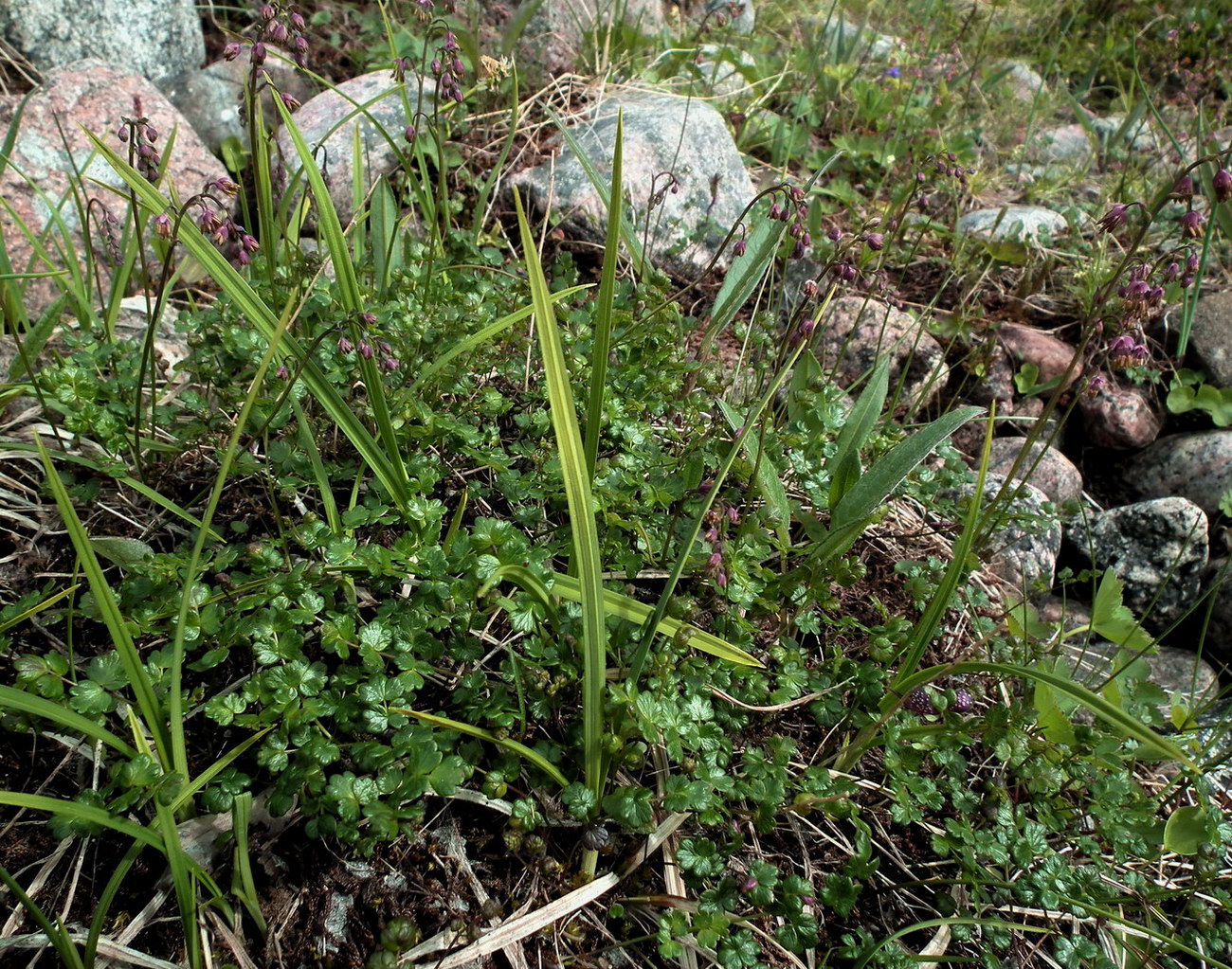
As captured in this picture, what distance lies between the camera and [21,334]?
2.48 m

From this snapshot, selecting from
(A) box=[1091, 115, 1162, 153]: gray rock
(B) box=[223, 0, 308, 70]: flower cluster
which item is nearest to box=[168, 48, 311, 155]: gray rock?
(B) box=[223, 0, 308, 70]: flower cluster

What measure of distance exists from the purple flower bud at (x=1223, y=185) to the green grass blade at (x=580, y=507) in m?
1.35

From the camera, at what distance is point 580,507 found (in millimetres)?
1658

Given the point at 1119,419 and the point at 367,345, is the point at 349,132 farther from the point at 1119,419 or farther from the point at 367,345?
the point at 1119,419

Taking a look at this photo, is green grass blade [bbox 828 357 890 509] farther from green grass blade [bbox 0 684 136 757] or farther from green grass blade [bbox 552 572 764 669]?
green grass blade [bbox 0 684 136 757]

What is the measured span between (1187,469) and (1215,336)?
26.4 inches

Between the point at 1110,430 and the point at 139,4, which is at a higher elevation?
the point at 139,4

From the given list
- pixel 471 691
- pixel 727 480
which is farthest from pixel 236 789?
pixel 727 480

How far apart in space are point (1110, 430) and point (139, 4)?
15.5ft

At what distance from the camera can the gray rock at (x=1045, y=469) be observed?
10.5ft

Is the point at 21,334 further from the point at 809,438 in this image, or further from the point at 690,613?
the point at 809,438

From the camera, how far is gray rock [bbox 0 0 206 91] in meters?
3.77

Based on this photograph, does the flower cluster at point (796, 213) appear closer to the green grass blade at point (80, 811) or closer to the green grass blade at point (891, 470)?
the green grass blade at point (891, 470)

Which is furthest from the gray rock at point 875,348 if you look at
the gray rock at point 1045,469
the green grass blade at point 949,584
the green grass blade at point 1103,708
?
the green grass blade at point 1103,708
